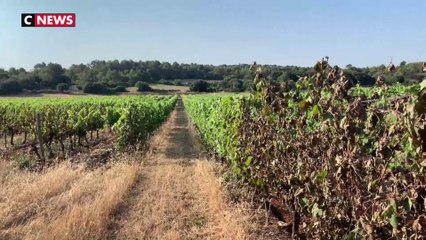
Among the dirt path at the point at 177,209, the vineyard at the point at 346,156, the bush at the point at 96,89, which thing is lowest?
the bush at the point at 96,89

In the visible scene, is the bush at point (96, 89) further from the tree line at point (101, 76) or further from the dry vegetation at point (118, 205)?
the dry vegetation at point (118, 205)

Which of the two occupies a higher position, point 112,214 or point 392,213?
point 392,213

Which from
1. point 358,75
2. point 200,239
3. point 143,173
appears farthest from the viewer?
point 143,173

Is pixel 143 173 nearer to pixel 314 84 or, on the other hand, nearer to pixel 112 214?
pixel 112 214

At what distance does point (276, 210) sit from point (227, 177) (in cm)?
182

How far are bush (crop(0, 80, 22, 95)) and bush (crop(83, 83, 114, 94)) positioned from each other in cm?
1021

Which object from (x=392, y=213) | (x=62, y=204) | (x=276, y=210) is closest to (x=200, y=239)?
(x=276, y=210)

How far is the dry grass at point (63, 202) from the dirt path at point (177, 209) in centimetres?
27

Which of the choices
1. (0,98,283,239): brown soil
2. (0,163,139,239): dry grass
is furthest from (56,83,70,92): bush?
(0,163,139,239): dry grass

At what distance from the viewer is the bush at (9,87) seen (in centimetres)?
6181

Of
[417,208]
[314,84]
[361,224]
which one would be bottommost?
[361,224]

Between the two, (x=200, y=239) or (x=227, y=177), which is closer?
(x=200, y=239)

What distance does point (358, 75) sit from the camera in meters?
4.49

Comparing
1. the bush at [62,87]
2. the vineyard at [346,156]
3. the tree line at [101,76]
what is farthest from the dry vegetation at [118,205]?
the bush at [62,87]
